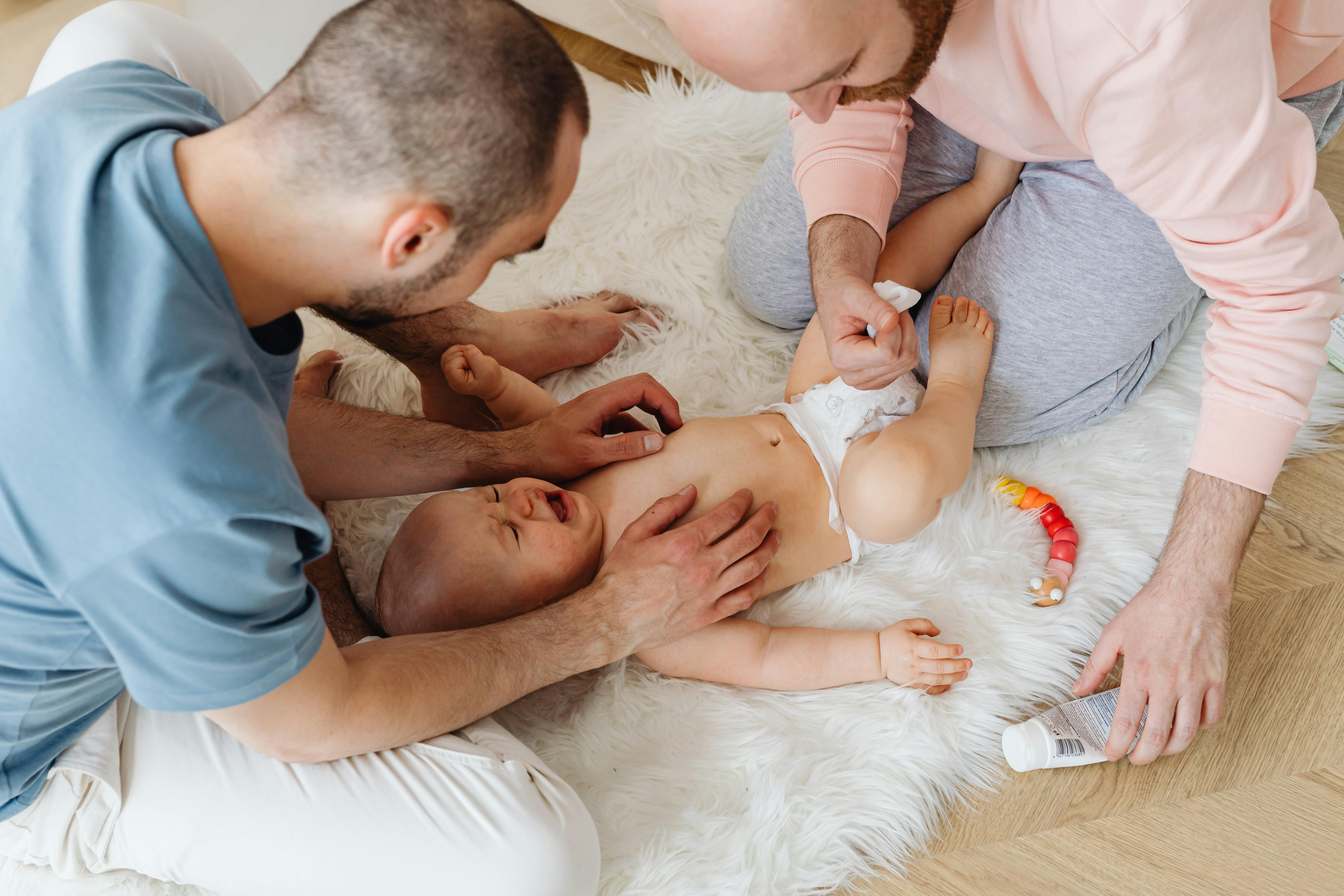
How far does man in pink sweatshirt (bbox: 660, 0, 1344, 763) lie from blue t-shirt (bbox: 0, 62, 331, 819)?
575mm

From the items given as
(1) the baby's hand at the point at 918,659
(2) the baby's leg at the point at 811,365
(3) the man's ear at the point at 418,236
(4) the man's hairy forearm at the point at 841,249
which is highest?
(3) the man's ear at the point at 418,236

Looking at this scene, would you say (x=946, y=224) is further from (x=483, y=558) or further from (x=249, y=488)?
(x=249, y=488)

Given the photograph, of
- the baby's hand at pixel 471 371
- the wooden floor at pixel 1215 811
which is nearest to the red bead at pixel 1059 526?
the wooden floor at pixel 1215 811

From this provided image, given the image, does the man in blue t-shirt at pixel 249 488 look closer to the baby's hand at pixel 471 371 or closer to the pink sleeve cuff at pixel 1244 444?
the baby's hand at pixel 471 371

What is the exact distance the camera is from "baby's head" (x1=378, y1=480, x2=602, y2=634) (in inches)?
45.1

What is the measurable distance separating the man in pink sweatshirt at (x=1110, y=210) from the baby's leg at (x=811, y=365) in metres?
0.13

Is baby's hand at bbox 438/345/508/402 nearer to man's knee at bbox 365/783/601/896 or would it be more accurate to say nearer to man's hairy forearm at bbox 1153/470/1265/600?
man's knee at bbox 365/783/601/896

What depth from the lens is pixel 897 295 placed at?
125 cm

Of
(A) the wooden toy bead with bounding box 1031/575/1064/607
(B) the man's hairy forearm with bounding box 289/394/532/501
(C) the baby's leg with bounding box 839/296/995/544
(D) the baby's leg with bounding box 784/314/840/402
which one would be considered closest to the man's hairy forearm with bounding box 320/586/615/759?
(B) the man's hairy forearm with bounding box 289/394/532/501

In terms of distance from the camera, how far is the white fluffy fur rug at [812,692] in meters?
1.10

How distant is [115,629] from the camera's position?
0.70 metres

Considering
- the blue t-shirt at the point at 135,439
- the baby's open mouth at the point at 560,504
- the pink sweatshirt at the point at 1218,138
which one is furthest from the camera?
the baby's open mouth at the point at 560,504

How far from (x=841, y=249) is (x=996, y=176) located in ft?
1.19

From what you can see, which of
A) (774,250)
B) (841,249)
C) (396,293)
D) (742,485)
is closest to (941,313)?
(841,249)
